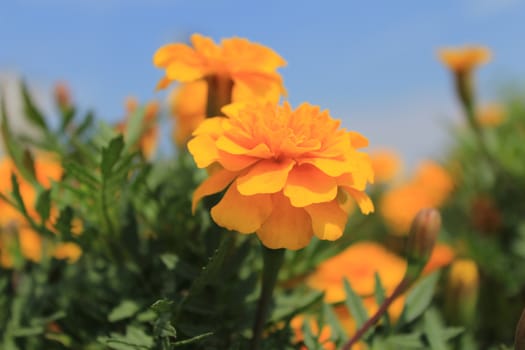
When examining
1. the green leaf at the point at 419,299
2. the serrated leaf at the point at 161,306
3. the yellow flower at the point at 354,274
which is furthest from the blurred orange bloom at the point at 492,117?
the serrated leaf at the point at 161,306

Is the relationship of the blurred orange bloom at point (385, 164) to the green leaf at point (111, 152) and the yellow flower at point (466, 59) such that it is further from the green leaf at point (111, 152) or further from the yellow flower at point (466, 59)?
the green leaf at point (111, 152)

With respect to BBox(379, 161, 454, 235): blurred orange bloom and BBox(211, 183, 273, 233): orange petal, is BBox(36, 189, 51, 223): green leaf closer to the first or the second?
BBox(211, 183, 273, 233): orange petal

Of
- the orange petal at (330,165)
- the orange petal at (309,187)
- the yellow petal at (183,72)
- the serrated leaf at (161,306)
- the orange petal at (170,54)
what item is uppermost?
the orange petal at (170,54)

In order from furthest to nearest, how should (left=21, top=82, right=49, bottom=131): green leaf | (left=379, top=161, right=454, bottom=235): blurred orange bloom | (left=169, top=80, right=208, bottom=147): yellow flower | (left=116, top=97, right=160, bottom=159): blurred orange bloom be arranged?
(left=379, top=161, right=454, bottom=235): blurred orange bloom
(left=169, top=80, right=208, bottom=147): yellow flower
(left=116, top=97, right=160, bottom=159): blurred orange bloom
(left=21, top=82, right=49, bottom=131): green leaf

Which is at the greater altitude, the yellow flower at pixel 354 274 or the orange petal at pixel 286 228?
the orange petal at pixel 286 228

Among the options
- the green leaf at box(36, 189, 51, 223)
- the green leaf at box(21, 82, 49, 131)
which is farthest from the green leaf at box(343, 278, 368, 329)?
the green leaf at box(21, 82, 49, 131)
